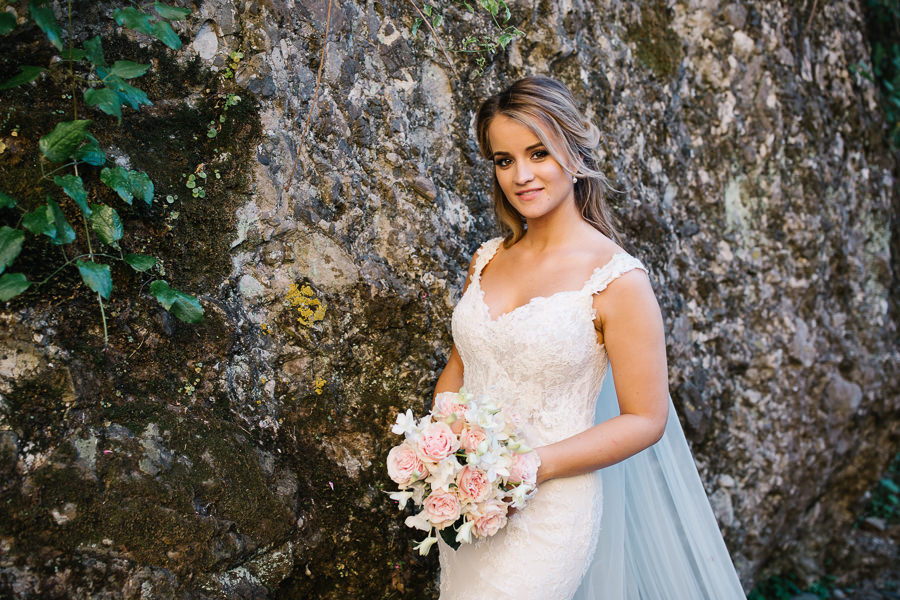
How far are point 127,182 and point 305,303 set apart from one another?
79 cm

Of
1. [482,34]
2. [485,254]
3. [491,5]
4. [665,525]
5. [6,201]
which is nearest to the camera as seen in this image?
[6,201]

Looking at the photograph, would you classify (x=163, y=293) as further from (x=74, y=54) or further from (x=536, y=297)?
(x=536, y=297)

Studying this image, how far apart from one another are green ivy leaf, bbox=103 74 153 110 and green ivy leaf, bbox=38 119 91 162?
5.8 inches

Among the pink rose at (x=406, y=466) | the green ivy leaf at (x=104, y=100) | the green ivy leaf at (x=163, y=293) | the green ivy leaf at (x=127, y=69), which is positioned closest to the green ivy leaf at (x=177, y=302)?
the green ivy leaf at (x=163, y=293)

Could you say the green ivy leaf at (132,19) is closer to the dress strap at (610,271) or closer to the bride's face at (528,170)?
the bride's face at (528,170)

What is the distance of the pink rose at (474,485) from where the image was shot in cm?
211

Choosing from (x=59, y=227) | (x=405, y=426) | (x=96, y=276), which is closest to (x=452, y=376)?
(x=405, y=426)

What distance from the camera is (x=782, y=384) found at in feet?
13.9

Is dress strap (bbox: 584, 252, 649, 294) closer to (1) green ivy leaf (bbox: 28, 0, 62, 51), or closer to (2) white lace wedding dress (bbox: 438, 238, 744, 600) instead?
(2) white lace wedding dress (bbox: 438, 238, 744, 600)

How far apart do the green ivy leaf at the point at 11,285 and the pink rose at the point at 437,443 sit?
133 centimetres

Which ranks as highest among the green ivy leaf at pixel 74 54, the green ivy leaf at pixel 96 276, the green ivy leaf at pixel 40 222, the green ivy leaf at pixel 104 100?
the green ivy leaf at pixel 74 54

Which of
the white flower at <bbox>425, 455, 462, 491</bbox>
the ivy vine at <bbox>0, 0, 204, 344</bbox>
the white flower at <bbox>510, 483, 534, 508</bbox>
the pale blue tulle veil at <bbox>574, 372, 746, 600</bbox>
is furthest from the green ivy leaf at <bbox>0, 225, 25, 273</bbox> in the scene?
the pale blue tulle veil at <bbox>574, 372, 746, 600</bbox>

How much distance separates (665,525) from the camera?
271 centimetres

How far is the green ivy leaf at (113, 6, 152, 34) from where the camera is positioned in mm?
2248
